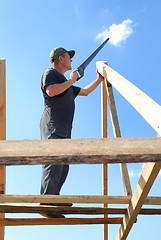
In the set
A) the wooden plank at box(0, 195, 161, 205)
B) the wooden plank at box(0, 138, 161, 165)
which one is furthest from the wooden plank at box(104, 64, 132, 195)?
the wooden plank at box(0, 138, 161, 165)

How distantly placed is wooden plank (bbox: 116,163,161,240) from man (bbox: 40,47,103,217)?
75 cm

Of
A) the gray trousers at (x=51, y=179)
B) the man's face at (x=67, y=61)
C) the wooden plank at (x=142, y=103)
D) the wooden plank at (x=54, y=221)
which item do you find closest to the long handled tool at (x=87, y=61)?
the man's face at (x=67, y=61)

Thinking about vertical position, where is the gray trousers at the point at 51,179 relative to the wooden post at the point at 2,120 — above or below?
below

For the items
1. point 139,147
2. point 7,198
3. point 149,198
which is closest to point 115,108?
point 149,198

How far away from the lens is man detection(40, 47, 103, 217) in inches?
143

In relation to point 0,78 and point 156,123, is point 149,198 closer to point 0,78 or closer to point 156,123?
point 156,123

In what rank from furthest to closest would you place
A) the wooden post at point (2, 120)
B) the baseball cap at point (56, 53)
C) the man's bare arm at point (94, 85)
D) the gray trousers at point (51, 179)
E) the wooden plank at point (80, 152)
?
the man's bare arm at point (94, 85) < the baseball cap at point (56, 53) < the wooden post at point (2, 120) < the gray trousers at point (51, 179) < the wooden plank at point (80, 152)

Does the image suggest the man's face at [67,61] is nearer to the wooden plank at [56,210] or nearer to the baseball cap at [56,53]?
the baseball cap at [56,53]

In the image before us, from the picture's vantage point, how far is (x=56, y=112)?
3906mm

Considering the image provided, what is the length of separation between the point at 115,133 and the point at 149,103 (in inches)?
76.3

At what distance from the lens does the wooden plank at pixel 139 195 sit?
268 centimetres

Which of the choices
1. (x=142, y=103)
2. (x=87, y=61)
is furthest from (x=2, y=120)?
(x=142, y=103)

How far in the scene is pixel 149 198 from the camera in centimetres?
326

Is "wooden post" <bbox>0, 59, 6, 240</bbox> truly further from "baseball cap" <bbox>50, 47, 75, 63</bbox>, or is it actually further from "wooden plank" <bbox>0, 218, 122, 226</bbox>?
"baseball cap" <bbox>50, 47, 75, 63</bbox>
